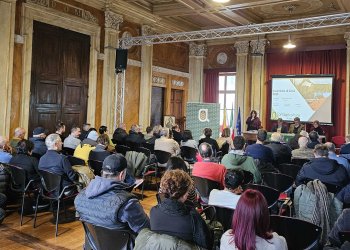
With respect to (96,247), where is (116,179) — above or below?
above

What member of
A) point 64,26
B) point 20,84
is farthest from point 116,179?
point 64,26

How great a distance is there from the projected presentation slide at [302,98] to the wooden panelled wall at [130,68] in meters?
3.33

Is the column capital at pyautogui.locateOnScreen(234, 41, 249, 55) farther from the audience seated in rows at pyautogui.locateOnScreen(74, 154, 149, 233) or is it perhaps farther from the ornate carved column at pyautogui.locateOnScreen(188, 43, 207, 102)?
the audience seated in rows at pyautogui.locateOnScreen(74, 154, 149, 233)

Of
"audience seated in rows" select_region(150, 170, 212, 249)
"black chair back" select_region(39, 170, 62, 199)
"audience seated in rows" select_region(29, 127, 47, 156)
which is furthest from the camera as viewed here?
"audience seated in rows" select_region(29, 127, 47, 156)

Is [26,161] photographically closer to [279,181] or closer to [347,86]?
[279,181]

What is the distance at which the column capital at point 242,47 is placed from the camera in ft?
40.9

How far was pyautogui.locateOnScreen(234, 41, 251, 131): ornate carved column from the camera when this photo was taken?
41.1ft

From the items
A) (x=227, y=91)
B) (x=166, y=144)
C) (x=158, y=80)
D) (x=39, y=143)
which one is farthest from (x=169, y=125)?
(x=39, y=143)

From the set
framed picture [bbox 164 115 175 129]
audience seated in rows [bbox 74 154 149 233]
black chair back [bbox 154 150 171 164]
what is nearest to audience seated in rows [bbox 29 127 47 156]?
black chair back [bbox 154 150 171 164]

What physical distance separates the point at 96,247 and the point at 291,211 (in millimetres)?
2149

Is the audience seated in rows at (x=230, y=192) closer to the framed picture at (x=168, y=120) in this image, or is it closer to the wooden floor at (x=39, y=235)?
the wooden floor at (x=39, y=235)

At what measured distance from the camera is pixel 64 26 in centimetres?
852

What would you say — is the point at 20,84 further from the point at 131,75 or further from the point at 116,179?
the point at 116,179

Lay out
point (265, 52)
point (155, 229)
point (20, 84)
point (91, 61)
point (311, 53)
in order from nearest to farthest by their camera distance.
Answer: point (155, 229) → point (20, 84) → point (91, 61) → point (311, 53) → point (265, 52)
